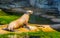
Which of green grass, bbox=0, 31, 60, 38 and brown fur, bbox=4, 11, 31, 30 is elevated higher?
brown fur, bbox=4, 11, 31, 30

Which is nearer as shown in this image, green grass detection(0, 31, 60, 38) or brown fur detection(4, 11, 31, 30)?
green grass detection(0, 31, 60, 38)

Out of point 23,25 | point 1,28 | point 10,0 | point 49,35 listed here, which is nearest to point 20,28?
point 23,25

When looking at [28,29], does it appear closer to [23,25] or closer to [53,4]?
[23,25]

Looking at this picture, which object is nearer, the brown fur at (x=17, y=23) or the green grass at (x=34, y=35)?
the green grass at (x=34, y=35)

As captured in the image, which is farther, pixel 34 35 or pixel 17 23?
pixel 17 23

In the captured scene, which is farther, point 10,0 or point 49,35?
point 10,0

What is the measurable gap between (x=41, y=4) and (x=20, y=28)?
1034cm

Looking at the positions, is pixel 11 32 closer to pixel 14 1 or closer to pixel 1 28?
pixel 1 28

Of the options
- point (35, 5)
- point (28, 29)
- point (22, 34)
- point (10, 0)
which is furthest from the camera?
point (10, 0)

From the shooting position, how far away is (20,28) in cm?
859

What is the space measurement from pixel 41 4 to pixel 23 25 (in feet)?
33.3

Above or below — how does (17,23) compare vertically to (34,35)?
above

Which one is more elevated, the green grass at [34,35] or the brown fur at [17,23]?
the brown fur at [17,23]

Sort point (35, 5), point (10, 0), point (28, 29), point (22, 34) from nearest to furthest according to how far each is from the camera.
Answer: point (22, 34)
point (28, 29)
point (35, 5)
point (10, 0)
